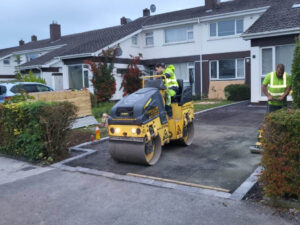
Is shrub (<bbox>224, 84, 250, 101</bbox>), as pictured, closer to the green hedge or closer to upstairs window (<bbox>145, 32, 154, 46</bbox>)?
upstairs window (<bbox>145, 32, 154, 46</bbox>)

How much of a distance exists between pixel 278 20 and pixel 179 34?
28.4 feet

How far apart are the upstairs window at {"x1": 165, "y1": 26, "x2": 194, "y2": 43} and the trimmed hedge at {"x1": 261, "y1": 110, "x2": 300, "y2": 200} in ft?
62.0

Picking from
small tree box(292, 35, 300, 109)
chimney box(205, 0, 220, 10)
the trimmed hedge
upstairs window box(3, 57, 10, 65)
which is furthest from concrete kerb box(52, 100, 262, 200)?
upstairs window box(3, 57, 10, 65)

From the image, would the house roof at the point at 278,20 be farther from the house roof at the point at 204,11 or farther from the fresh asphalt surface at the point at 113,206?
the fresh asphalt surface at the point at 113,206

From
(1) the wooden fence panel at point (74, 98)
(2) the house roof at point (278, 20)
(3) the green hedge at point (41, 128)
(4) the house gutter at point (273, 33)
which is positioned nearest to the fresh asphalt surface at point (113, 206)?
(3) the green hedge at point (41, 128)

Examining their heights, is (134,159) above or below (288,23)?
below

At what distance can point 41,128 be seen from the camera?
7.05 metres

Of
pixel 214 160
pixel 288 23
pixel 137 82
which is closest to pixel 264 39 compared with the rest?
pixel 288 23

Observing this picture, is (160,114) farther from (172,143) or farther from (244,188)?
(244,188)

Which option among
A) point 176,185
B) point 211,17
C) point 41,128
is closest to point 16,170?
point 41,128

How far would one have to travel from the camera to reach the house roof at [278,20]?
47.2ft

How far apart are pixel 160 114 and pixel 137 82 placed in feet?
46.7

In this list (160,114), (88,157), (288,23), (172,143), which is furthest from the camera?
(288,23)

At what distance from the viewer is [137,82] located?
20.8 meters
